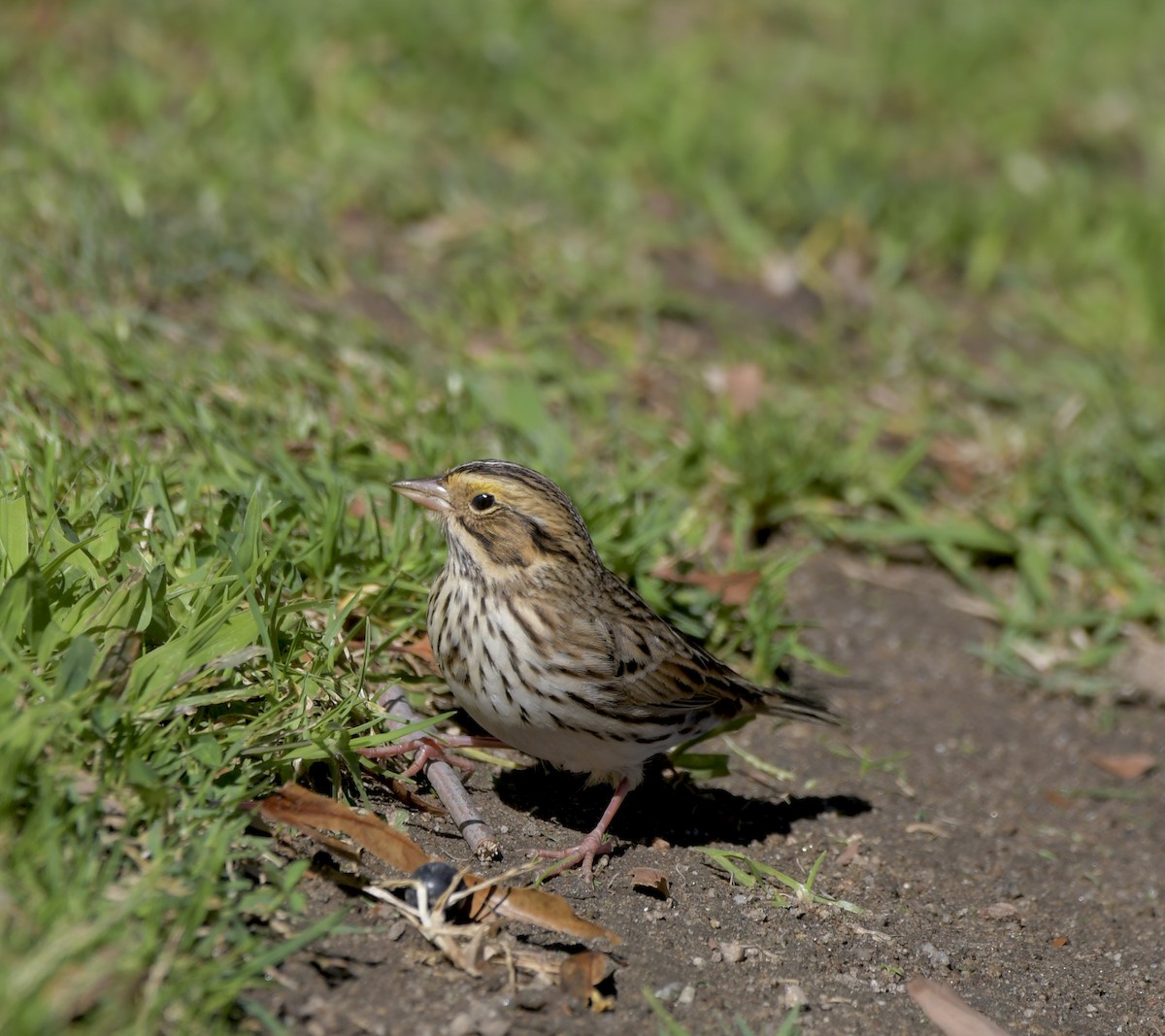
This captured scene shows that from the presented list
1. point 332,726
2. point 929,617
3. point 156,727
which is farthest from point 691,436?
point 156,727

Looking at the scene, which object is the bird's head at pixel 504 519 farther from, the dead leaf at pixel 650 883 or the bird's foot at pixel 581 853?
the dead leaf at pixel 650 883

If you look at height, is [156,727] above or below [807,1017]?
above

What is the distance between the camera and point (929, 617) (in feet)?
21.6

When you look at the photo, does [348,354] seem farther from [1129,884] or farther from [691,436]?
[1129,884]

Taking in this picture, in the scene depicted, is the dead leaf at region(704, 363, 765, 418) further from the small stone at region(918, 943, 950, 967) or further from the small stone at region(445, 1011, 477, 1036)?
the small stone at region(445, 1011, 477, 1036)

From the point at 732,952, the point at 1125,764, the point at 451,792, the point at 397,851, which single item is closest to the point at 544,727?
the point at 451,792

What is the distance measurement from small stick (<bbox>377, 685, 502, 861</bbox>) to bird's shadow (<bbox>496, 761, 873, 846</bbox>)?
0.30 meters

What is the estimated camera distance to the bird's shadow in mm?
4793

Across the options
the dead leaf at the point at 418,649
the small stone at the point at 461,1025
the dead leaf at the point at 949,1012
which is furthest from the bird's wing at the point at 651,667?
the small stone at the point at 461,1025

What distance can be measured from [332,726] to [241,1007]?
1.00m

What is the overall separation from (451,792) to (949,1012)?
1.51m

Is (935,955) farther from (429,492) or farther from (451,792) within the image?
(429,492)

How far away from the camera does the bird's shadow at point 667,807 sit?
15.7ft

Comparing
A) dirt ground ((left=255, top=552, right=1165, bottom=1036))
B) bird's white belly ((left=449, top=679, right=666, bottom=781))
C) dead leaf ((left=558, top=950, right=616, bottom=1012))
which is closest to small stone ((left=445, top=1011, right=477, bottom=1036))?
dirt ground ((left=255, top=552, right=1165, bottom=1036))
